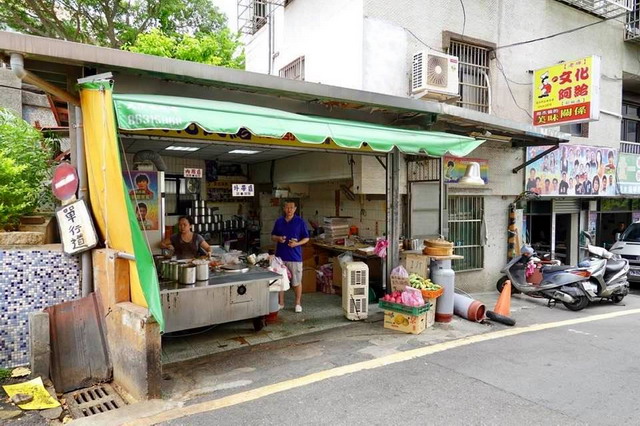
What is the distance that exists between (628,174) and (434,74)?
8822 mm

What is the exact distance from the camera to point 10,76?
853 centimetres

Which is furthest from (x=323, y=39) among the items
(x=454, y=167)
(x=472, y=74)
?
(x=454, y=167)

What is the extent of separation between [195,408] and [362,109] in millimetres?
5320

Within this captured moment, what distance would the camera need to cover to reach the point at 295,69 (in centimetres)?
1098

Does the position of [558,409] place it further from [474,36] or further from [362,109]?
[474,36]

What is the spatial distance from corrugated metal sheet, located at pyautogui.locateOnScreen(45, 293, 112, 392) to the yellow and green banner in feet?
2.34

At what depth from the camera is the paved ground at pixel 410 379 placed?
382 cm

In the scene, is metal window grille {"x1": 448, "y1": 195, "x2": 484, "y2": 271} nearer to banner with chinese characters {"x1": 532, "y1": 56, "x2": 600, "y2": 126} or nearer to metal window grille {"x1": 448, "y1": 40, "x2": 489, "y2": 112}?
metal window grille {"x1": 448, "y1": 40, "x2": 489, "y2": 112}

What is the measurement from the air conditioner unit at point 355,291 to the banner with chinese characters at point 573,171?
5691 mm

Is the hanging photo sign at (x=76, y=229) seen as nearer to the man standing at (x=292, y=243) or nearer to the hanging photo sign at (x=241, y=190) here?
the man standing at (x=292, y=243)

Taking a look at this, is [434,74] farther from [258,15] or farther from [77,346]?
[258,15]

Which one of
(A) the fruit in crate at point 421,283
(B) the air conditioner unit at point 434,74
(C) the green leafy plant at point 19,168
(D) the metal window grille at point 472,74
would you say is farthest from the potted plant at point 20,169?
(D) the metal window grille at point 472,74

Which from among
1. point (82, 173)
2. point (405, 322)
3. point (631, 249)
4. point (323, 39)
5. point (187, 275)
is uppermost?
point (323, 39)

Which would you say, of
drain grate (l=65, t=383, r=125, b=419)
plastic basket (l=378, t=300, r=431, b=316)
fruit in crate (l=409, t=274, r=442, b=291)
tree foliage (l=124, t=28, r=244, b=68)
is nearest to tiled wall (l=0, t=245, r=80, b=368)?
drain grate (l=65, t=383, r=125, b=419)
